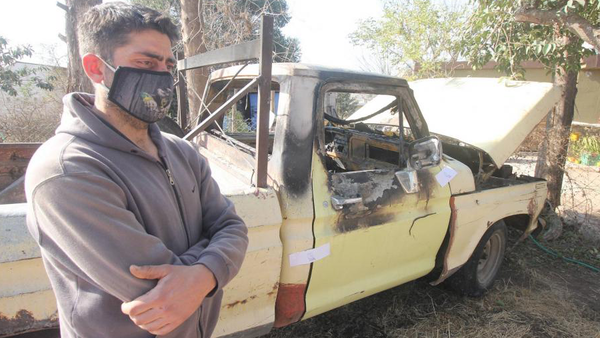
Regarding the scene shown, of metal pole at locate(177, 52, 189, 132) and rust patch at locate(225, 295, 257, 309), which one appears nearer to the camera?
rust patch at locate(225, 295, 257, 309)

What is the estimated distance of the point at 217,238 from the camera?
1.17 meters

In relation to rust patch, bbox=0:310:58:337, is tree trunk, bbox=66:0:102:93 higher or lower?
higher

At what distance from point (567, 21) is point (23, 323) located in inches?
185

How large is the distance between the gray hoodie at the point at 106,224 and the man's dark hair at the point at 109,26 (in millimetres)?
166

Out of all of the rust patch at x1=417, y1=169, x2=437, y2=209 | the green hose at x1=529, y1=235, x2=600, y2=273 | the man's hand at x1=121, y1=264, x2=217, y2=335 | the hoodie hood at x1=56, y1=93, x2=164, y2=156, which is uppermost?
the hoodie hood at x1=56, y1=93, x2=164, y2=156

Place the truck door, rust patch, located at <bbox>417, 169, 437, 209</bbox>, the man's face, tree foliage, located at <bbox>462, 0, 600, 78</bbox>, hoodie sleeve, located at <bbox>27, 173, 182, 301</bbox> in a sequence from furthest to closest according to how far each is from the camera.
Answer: tree foliage, located at <bbox>462, 0, 600, 78</bbox>
rust patch, located at <bbox>417, 169, 437, 209</bbox>
the truck door
the man's face
hoodie sleeve, located at <bbox>27, 173, 182, 301</bbox>

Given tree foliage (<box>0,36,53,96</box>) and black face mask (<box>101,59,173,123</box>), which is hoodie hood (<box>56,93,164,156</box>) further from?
tree foliage (<box>0,36,53,96</box>)

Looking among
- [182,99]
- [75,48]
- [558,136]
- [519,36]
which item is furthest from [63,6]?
[558,136]

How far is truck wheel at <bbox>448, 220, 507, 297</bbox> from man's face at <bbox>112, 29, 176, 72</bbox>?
2.96 metres

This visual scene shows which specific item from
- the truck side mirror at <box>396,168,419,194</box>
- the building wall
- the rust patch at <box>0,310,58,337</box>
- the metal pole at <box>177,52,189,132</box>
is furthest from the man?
the building wall

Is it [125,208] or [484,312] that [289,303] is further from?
[484,312]

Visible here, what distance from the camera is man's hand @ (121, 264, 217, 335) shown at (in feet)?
3.01

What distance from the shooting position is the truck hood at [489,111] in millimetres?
2926

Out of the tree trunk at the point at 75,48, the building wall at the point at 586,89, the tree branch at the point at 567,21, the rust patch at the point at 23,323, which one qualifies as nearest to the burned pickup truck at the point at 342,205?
the rust patch at the point at 23,323
